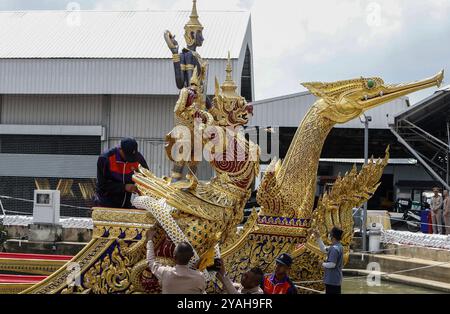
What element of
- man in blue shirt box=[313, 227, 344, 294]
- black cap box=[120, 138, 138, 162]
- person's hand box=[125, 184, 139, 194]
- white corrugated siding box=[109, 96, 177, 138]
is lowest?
man in blue shirt box=[313, 227, 344, 294]

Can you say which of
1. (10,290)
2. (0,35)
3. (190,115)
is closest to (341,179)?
(190,115)

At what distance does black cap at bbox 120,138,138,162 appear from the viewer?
517cm

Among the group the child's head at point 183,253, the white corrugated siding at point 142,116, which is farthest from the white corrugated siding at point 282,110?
the child's head at point 183,253

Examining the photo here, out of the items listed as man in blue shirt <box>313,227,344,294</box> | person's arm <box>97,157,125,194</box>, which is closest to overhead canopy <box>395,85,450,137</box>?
man in blue shirt <box>313,227,344,294</box>

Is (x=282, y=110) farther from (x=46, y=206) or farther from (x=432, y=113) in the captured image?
(x=46, y=206)

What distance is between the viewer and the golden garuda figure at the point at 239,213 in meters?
4.80

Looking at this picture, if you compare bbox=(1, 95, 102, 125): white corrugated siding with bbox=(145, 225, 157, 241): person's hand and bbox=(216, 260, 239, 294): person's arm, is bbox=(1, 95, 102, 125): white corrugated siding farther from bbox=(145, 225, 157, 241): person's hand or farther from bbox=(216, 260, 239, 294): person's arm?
bbox=(216, 260, 239, 294): person's arm

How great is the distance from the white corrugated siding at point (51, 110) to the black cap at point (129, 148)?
13.7 metres

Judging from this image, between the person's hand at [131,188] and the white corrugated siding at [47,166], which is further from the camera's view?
the white corrugated siding at [47,166]

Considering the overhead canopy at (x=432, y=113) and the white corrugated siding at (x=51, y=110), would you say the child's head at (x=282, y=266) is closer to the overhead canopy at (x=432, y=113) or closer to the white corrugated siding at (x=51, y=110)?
the overhead canopy at (x=432, y=113)

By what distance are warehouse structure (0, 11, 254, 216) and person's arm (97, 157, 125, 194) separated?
39.2 feet

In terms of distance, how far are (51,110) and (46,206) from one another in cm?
712

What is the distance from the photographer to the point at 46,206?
12547 mm

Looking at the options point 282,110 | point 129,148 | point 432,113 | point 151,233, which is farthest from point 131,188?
point 282,110
